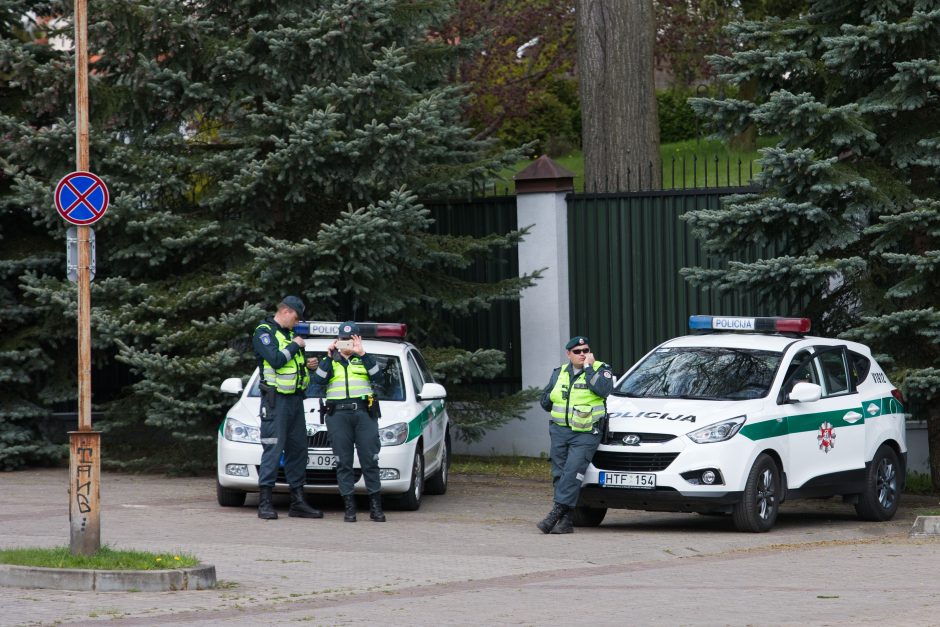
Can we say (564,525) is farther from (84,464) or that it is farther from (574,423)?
(84,464)

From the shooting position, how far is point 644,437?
12.6 meters

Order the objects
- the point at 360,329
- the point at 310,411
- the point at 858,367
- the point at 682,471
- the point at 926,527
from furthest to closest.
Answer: the point at 360,329
the point at 858,367
the point at 310,411
the point at 926,527
the point at 682,471

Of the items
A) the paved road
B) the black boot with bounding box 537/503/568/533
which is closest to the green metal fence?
the paved road

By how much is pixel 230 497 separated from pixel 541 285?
19.8 ft

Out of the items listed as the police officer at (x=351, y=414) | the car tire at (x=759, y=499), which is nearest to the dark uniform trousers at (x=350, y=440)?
the police officer at (x=351, y=414)

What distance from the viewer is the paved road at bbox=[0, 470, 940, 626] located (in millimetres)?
8734

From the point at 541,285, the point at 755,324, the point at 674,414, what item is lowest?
the point at 674,414

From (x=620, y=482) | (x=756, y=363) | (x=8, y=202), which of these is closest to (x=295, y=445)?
(x=620, y=482)

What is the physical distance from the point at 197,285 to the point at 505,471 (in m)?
4.28

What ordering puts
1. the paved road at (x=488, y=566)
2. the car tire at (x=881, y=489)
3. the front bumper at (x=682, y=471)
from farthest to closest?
the car tire at (x=881, y=489), the front bumper at (x=682, y=471), the paved road at (x=488, y=566)

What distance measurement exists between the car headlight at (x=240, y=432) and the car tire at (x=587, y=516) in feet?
9.63

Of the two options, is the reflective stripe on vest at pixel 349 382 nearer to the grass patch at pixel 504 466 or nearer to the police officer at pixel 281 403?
the police officer at pixel 281 403

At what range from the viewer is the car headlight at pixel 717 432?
12477 mm

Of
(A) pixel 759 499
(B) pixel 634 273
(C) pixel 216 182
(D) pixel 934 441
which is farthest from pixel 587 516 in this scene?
(C) pixel 216 182
